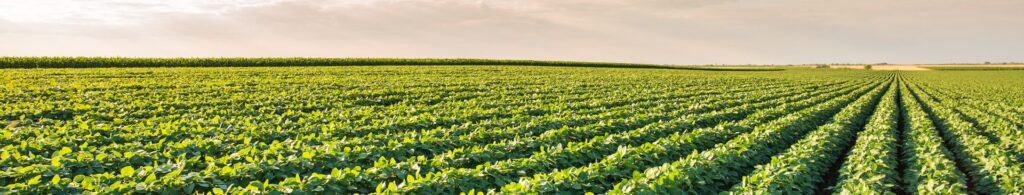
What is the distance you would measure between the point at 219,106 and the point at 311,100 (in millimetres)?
3031

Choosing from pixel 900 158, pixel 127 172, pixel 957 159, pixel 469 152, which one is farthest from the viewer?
pixel 957 159

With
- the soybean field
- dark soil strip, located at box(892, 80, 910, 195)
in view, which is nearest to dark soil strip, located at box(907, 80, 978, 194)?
the soybean field

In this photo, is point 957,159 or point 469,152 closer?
point 469,152

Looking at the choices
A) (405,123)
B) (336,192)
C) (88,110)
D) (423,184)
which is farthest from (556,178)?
(88,110)

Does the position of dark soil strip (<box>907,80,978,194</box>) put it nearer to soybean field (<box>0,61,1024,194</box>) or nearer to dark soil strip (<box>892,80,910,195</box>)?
soybean field (<box>0,61,1024,194</box>)

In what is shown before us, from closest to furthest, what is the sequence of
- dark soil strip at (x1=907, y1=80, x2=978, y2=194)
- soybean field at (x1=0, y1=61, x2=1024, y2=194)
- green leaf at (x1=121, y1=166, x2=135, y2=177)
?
green leaf at (x1=121, y1=166, x2=135, y2=177)
soybean field at (x1=0, y1=61, x2=1024, y2=194)
dark soil strip at (x1=907, y1=80, x2=978, y2=194)

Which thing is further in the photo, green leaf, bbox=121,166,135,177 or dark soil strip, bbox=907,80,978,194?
dark soil strip, bbox=907,80,978,194

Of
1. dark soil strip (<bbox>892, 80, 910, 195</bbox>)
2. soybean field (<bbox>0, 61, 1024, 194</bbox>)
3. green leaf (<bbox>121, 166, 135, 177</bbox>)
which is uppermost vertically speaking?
green leaf (<bbox>121, 166, 135, 177</bbox>)

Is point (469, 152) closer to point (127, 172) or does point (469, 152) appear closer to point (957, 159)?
point (127, 172)

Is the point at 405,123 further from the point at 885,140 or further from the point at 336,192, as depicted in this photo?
the point at 885,140

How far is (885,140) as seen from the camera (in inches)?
430

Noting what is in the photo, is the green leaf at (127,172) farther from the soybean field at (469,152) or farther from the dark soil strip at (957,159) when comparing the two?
the dark soil strip at (957,159)

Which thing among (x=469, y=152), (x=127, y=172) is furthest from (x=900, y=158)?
(x=127, y=172)

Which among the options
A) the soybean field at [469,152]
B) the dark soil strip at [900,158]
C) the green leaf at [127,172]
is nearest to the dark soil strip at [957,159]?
the soybean field at [469,152]
